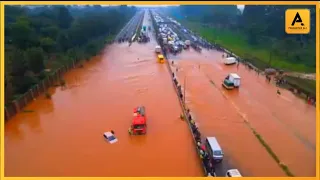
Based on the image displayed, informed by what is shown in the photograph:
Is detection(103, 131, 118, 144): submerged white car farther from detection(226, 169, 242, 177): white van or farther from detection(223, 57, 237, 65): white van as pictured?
detection(223, 57, 237, 65): white van

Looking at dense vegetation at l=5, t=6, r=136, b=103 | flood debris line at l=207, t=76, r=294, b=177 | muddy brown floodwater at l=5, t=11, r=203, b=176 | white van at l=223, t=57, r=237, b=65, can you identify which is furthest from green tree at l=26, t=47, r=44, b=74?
white van at l=223, t=57, r=237, b=65

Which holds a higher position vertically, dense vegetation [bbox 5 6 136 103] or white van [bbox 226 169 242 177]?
dense vegetation [bbox 5 6 136 103]

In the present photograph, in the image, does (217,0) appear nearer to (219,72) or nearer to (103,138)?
(103,138)

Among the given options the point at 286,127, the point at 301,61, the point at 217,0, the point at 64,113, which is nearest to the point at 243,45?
the point at 301,61

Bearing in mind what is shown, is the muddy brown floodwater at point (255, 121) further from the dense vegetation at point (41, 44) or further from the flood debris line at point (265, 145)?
the dense vegetation at point (41, 44)

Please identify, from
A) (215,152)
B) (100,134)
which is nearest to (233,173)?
(215,152)

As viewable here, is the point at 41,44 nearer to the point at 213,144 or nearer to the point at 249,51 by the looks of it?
the point at 249,51

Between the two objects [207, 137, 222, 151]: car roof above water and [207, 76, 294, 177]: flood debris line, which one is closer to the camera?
[207, 76, 294, 177]: flood debris line

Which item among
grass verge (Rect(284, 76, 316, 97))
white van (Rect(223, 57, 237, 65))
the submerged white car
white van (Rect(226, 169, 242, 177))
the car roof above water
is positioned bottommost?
white van (Rect(226, 169, 242, 177))
